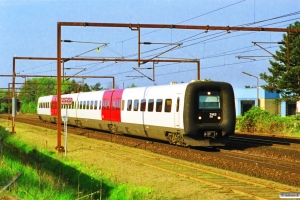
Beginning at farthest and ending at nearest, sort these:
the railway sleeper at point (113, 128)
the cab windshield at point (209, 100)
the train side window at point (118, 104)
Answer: the railway sleeper at point (113, 128), the train side window at point (118, 104), the cab windshield at point (209, 100)

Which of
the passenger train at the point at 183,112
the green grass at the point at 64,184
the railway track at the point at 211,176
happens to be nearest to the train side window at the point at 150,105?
the passenger train at the point at 183,112

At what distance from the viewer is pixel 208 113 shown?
881 inches

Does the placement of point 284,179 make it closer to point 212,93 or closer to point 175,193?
point 175,193

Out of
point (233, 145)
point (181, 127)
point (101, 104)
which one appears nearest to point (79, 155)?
point (181, 127)

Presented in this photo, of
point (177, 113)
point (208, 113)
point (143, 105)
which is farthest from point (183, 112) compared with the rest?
point (143, 105)

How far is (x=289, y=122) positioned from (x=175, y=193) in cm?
2555

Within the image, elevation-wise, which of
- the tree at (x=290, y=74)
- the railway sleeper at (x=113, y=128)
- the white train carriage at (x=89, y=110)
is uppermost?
the tree at (x=290, y=74)

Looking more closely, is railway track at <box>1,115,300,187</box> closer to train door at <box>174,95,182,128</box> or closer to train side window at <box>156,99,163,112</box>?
train door at <box>174,95,182,128</box>

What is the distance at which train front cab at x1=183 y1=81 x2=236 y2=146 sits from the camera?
857 inches

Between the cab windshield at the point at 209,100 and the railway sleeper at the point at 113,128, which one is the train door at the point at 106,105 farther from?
the cab windshield at the point at 209,100

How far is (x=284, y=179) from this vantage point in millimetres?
14250

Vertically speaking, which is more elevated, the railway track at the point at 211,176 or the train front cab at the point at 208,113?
the train front cab at the point at 208,113

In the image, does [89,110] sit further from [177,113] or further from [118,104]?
[177,113]

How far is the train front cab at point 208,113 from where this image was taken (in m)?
21.8
